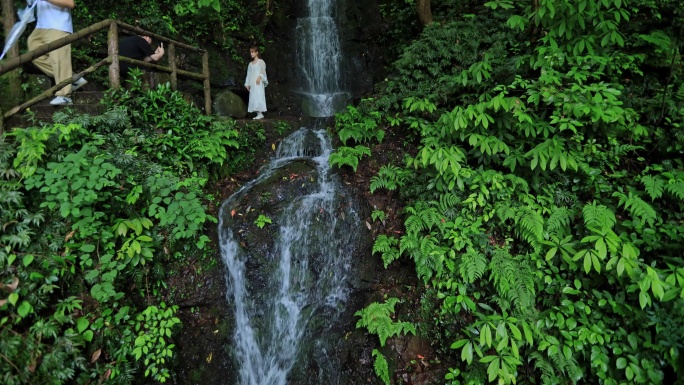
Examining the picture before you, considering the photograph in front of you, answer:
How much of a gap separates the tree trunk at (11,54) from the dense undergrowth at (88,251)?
110 centimetres

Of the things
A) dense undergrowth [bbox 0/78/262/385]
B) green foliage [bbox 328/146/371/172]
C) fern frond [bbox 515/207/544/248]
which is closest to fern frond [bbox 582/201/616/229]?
fern frond [bbox 515/207/544/248]

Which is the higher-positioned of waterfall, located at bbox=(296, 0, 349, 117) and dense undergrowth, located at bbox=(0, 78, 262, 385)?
waterfall, located at bbox=(296, 0, 349, 117)

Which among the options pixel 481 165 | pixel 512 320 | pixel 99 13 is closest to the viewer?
pixel 512 320

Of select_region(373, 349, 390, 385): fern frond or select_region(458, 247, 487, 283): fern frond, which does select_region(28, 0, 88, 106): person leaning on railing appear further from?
select_region(458, 247, 487, 283): fern frond

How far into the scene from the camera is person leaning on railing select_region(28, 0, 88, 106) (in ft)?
17.2

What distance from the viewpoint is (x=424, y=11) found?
340 inches

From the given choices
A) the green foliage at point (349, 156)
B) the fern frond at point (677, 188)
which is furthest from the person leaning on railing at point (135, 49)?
the fern frond at point (677, 188)

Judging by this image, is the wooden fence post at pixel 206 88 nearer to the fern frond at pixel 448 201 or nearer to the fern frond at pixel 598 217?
the fern frond at pixel 448 201

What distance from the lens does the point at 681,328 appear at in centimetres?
329

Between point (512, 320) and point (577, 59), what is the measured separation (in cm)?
325

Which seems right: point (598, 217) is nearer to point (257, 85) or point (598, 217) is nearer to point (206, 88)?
point (206, 88)

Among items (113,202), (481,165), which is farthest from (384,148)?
(113,202)

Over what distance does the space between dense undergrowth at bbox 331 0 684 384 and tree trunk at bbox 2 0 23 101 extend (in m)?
5.73

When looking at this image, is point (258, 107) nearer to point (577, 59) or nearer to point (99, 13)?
point (99, 13)
